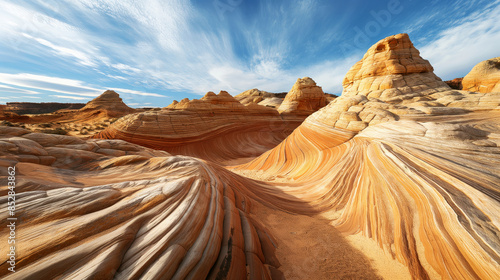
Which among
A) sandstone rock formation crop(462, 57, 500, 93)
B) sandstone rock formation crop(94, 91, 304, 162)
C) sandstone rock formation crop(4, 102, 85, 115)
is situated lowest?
sandstone rock formation crop(94, 91, 304, 162)

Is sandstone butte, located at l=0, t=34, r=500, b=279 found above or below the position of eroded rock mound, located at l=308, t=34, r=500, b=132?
below

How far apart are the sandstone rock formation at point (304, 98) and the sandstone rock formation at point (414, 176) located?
11.0m

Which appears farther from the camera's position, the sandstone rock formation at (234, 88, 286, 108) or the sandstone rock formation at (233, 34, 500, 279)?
the sandstone rock formation at (234, 88, 286, 108)

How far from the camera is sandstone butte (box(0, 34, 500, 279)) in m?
1.28

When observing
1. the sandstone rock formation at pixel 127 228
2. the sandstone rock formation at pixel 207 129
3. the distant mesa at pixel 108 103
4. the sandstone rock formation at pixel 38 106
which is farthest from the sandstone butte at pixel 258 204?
the sandstone rock formation at pixel 38 106

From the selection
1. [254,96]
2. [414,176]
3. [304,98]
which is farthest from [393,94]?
[254,96]

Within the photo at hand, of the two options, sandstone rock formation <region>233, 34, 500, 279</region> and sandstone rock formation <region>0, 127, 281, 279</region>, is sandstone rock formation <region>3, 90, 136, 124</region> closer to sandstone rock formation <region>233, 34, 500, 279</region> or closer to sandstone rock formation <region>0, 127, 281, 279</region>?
sandstone rock formation <region>0, 127, 281, 279</region>

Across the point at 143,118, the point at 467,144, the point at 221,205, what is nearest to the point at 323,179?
the point at 467,144

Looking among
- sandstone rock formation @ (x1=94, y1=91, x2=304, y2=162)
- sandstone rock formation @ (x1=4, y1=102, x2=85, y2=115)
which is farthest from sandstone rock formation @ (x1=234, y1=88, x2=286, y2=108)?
sandstone rock formation @ (x1=4, y1=102, x2=85, y2=115)

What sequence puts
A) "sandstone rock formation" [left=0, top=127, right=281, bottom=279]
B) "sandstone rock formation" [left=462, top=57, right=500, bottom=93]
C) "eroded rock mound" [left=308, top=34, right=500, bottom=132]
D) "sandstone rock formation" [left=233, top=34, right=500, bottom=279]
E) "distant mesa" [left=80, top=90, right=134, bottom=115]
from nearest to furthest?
"sandstone rock formation" [left=0, top=127, right=281, bottom=279] < "sandstone rock formation" [left=233, top=34, right=500, bottom=279] < "eroded rock mound" [left=308, top=34, right=500, bottom=132] < "sandstone rock formation" [left=462, top=57, right=500, bottom=93] < "distant mesa" [left=80, top=90, right=134, bottom=115]

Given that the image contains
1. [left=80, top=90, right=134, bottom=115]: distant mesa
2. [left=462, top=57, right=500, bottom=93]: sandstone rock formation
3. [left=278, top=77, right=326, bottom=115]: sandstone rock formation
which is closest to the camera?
[left=462, top=57, right=500, bottom=93]: sandstone rock formation

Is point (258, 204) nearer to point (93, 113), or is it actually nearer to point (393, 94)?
point (393, 94)

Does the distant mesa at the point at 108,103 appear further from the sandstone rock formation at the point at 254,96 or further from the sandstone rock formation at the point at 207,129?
the sandstone rock formation at the point at 254,96

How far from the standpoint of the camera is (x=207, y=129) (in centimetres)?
1124
